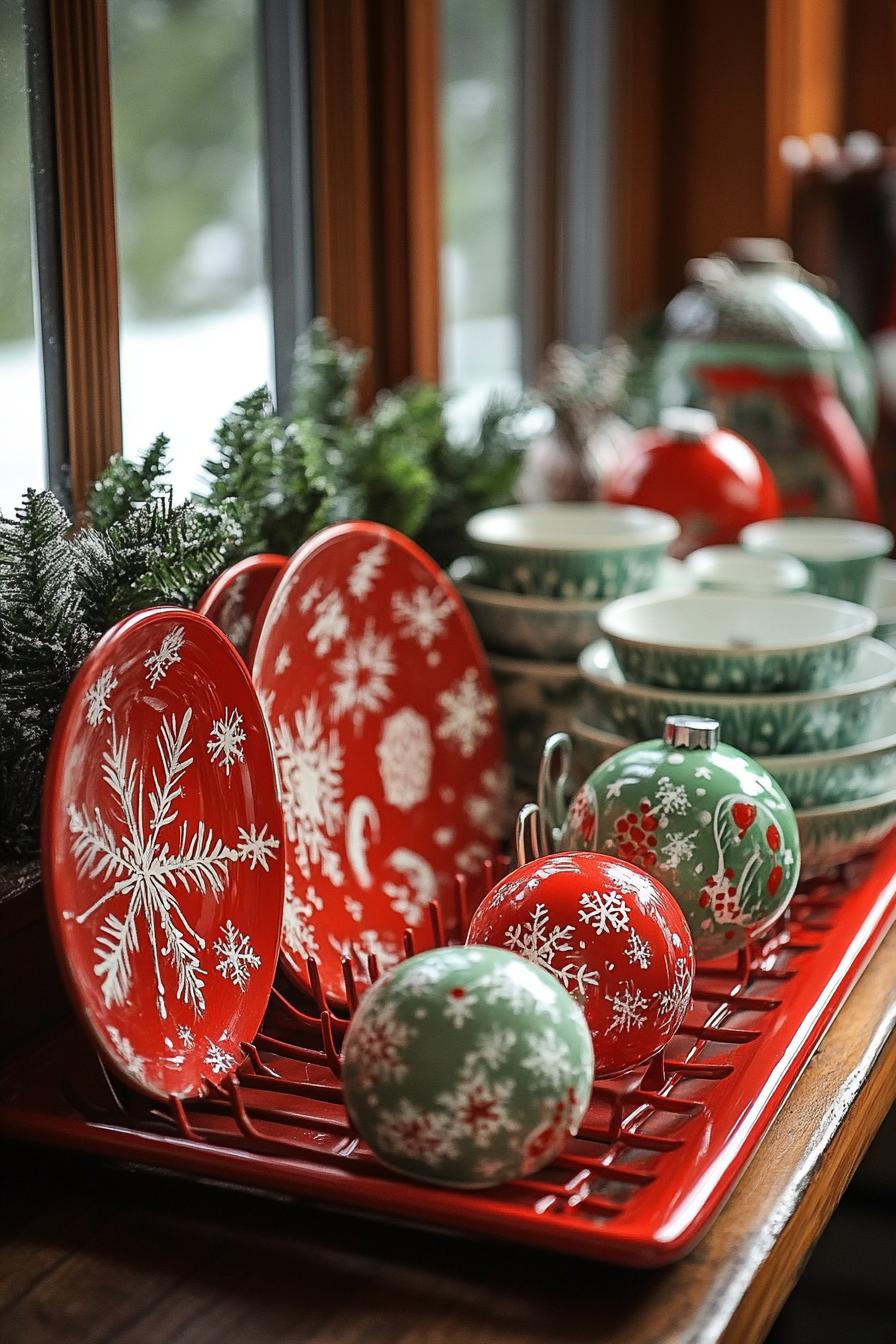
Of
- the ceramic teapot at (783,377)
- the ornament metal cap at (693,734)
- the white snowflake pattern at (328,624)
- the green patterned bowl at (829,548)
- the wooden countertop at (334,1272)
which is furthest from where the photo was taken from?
the ceramic teapot at (783,377)

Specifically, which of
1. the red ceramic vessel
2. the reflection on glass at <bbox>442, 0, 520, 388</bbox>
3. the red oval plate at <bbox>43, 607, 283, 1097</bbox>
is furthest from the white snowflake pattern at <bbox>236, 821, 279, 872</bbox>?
the reflection on glass at <bbox>442, 0, 520, 388</bbox>

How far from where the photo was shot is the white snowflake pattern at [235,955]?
2.25ft

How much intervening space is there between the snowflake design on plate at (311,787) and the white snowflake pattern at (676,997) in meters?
0.24

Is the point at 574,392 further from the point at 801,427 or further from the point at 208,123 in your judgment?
the point at 208,123

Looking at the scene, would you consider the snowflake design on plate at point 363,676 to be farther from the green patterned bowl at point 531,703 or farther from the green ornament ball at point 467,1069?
the green ornament ball at point 467,1069

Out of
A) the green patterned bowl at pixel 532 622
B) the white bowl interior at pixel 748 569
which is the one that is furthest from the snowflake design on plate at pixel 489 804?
the white bowl interior at pixel 748 569

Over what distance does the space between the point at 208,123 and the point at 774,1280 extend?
79 centimetres

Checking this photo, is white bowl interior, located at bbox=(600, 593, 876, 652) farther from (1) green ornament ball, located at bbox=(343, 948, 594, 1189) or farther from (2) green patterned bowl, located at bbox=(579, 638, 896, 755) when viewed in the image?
(1) green ornament ball, located at bbox=(343, 948, 594, 1189)

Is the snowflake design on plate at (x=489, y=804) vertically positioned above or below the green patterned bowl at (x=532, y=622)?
below

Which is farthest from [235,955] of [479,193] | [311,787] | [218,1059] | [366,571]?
[479,193]

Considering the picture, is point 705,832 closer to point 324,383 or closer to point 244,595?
point 244,595

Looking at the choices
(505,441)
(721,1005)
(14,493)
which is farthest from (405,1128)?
(505,441)

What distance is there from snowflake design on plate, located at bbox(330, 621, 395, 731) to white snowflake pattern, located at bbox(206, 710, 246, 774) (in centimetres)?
16

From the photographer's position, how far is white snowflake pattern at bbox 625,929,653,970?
62cm
